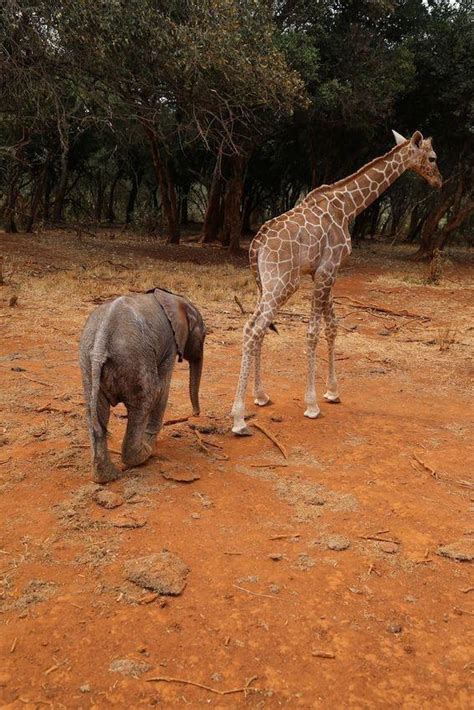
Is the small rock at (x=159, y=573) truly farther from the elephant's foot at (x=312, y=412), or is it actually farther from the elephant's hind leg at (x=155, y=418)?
the elephant's foot at (x=312, y=412)

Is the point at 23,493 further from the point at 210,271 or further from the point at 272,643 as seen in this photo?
the point at 210,271

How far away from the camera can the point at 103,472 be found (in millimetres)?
3852

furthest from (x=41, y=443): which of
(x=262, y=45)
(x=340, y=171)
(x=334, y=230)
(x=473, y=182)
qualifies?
(x=340, y=171)

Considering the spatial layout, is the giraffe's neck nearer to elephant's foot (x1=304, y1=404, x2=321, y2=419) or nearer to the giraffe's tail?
the giraffe's tail

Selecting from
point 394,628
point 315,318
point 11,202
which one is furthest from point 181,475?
point 11,202

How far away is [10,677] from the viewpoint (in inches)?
89.4

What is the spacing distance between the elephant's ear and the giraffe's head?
391cm

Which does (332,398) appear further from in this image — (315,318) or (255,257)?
(255,257)

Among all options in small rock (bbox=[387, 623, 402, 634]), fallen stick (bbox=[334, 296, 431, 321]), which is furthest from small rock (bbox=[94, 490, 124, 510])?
fallen stick (bbox=[334, 296, 431, 321])

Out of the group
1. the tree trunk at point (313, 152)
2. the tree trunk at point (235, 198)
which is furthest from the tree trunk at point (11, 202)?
the tree trunk at point (313, 152)

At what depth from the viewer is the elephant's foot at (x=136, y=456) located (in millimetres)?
4051

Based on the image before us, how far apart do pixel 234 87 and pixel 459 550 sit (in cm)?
1132

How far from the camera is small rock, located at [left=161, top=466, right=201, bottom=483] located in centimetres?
402

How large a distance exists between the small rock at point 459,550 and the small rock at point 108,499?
206 centimetres
